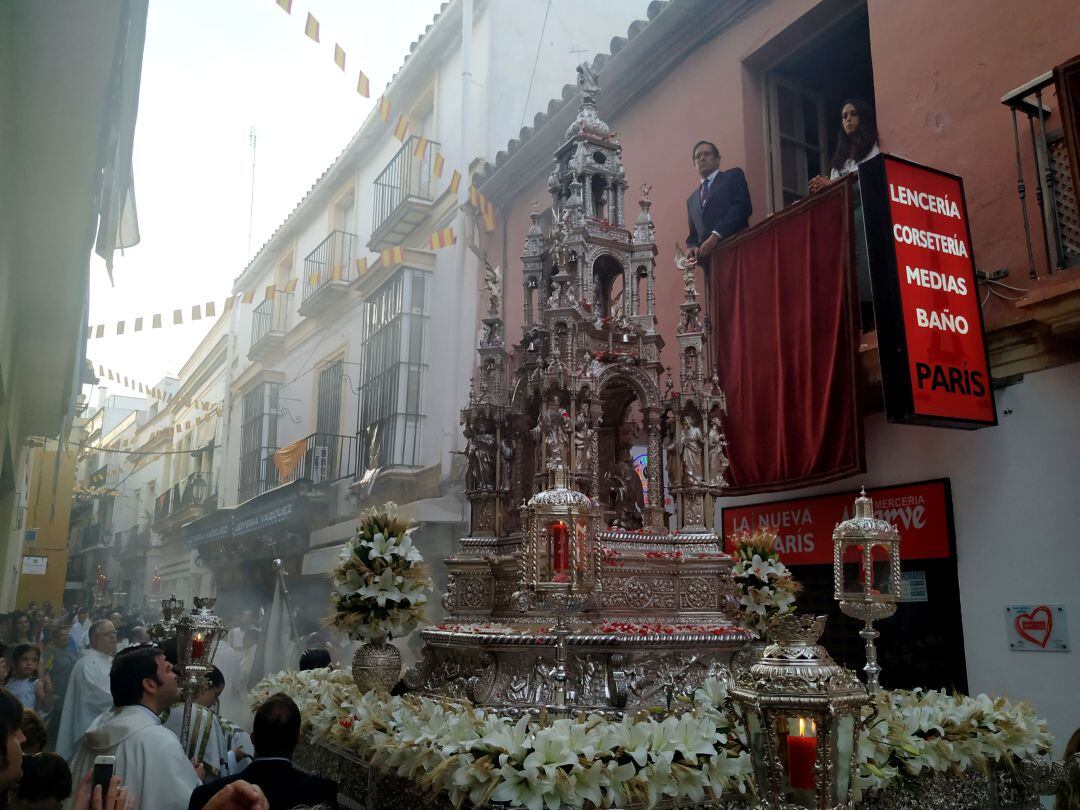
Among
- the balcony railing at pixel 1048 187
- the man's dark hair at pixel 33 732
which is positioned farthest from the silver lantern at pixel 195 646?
the balcony railing at pixel 1048 187

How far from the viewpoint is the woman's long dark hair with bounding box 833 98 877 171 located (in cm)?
741

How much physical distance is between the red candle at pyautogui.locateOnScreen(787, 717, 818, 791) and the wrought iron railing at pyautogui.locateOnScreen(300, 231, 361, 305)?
14.0 m

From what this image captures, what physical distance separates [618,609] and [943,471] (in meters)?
3.30

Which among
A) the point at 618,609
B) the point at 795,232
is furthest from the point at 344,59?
the point at 618,609

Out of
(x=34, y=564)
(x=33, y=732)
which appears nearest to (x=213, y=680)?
(x=33, y=732)

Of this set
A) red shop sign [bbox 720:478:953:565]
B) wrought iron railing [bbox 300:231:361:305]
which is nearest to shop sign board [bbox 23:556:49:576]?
wrought iron railing [bbox 300:231:361:305]

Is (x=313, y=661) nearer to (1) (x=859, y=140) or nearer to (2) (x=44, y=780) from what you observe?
(2) (x=44, y=780)

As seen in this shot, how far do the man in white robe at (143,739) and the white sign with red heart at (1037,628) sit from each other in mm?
5191

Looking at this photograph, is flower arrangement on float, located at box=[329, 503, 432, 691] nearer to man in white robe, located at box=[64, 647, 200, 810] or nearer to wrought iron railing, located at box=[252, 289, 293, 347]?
man in white robe, located at box=[64, 647, 200, 810]

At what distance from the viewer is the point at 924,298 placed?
19.2ft

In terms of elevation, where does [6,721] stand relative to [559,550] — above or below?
below

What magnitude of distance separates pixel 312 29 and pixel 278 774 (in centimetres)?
638

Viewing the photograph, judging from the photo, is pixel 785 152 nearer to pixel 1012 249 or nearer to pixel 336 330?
pixel 1012 249

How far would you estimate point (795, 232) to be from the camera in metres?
7.53
